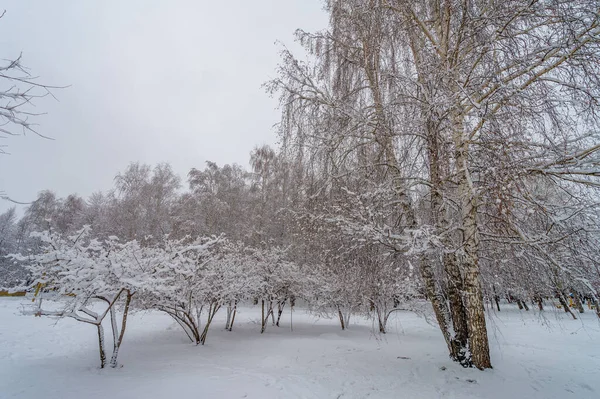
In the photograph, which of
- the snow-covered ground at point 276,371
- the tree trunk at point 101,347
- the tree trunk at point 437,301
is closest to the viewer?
the snow-covered ground at point 276,371

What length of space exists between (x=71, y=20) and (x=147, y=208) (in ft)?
58.6

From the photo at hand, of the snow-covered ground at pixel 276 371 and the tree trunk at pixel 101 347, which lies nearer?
the snow-covered ground at pixel 276 371

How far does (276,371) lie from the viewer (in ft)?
17.9

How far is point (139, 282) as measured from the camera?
16.1 feet

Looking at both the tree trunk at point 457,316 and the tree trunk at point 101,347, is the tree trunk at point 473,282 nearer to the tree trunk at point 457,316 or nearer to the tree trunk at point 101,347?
the tree trunk at point 457,316

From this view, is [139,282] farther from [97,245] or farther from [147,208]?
[147,208]

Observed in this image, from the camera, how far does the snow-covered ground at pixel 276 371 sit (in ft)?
13.2

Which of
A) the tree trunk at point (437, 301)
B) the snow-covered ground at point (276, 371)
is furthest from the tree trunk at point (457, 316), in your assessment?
the snow-covered ground at point (276, 371)

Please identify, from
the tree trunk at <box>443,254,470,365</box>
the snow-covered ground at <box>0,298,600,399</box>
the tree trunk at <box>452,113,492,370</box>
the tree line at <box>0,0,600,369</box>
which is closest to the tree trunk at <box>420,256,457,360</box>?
the tree line at <box>0,0,600,369</box>

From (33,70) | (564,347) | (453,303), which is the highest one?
(33,70)

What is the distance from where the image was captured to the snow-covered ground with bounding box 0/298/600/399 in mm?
4020

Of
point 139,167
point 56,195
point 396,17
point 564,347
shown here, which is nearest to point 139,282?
point 396,17

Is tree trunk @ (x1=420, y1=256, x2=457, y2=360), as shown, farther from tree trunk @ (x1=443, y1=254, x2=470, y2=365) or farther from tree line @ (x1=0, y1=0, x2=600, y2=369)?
tree trunk @ (x1=443, y1=254, x2=470, y2=365)

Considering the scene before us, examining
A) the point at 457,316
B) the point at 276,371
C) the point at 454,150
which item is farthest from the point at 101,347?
the point at 454,150
